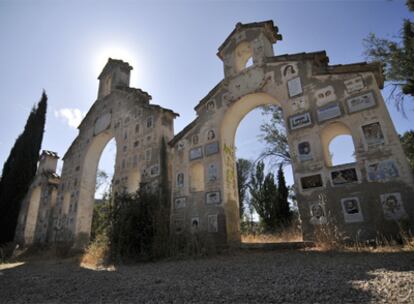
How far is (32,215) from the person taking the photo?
16828mm

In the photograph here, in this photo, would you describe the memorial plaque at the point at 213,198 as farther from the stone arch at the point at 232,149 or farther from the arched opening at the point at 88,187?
the arched opening at the point at 88,187

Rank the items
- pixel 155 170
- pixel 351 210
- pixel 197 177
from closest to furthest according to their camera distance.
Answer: pixel 351 210 < pixel 197 177 < pixel 155 170

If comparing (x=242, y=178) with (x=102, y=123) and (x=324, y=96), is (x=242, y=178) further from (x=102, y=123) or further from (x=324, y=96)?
(x=324, y=96)

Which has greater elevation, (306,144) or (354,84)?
(354,84)

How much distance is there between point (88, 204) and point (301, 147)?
491 inches

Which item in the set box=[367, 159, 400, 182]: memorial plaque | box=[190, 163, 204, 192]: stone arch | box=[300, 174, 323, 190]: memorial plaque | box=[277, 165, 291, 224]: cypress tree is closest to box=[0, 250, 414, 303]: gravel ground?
box=[367, 159, 400, 182]: memorial plaque

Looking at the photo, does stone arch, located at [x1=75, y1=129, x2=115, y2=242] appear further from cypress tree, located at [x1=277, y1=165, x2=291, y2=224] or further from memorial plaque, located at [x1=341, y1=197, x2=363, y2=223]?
memorial plaque, located at [x1=341, y1=197, x2=363, y2=223]

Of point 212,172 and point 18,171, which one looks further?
point 18,171

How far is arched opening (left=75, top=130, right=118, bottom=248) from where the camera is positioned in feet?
44.5

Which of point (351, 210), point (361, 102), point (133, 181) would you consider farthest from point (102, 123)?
A: point (351, 210)

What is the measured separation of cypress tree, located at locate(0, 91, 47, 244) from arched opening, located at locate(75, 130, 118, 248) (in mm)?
6177

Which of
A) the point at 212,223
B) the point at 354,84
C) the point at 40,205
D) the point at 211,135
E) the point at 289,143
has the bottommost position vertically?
the point at 212,223

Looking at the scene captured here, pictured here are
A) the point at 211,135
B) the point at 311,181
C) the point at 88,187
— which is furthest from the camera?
the point at 88,187

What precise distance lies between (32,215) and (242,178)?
1649cm
